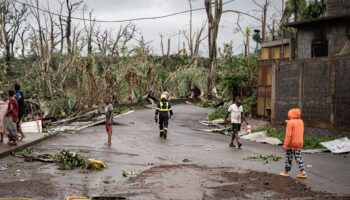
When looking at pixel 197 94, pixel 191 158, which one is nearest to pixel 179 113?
pixel 197 94

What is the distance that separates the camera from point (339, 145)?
16.8 meters

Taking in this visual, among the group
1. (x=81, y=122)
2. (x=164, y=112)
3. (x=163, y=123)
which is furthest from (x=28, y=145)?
(x=81, y=122)

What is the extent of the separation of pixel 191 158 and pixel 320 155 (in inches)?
159

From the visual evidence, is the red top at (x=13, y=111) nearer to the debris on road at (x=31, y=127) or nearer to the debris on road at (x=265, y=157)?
the debris on road at (x=31, y=127)

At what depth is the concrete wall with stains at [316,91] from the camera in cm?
1778

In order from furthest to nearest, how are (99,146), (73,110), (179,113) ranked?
(179,113) → (73,110) → (99,146)

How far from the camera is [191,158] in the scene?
14.9 m

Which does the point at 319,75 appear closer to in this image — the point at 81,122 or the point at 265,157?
the point at 265,157

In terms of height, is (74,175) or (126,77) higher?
(126,77)

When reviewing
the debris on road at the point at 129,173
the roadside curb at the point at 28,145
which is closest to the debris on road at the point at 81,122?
the roadside curb at the point at 28,145

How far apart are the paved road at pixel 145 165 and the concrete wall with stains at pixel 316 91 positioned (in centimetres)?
198

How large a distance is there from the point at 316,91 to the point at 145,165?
837 cm

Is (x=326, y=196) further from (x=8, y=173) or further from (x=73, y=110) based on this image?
(x=73, y=110)

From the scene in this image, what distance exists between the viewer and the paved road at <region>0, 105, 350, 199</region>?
9703mm
